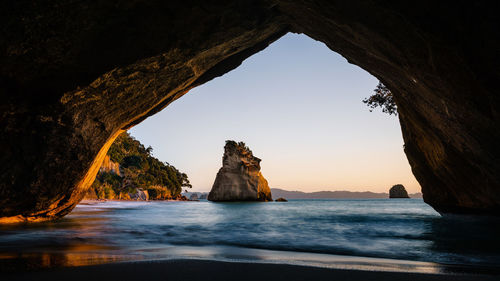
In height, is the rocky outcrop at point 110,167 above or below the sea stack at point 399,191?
above

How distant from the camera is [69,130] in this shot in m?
6.09

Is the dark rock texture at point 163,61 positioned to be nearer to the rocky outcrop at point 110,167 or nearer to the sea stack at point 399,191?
the rocky outcrop at point 110,167

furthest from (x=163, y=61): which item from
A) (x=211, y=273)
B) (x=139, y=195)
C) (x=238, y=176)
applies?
(x=139, y=195)

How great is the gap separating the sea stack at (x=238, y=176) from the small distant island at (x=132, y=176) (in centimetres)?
1934

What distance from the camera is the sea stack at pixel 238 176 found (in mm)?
59938

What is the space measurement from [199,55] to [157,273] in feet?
17.8

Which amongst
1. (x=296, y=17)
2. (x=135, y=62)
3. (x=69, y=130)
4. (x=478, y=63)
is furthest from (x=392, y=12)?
(x=69, y=130)

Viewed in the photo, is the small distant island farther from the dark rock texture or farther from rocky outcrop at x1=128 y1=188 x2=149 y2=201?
the dark rock texture

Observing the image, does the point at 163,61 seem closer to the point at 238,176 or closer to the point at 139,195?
the point at 238,176

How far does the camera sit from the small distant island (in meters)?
58.1

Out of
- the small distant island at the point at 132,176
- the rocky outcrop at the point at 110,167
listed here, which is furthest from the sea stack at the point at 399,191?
the rocky outcrop at the point at 110,167

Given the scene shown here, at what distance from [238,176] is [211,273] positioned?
57.7m

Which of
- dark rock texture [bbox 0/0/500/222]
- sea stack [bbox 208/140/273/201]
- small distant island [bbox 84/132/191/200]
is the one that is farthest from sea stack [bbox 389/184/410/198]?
dark rock texture [bbox 0/0/500/222]

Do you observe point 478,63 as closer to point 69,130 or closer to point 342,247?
point 342,247
